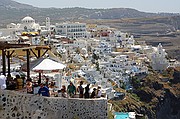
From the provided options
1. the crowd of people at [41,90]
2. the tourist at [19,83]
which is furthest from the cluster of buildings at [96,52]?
the tourist at [19,83]

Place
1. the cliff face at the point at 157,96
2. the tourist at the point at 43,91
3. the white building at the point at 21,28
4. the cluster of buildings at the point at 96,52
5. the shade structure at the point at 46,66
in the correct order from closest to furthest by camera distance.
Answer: the tourist at the point at 43,91 → the shade structure at the point at 46,66 → the cliff face at the point at 157,96 → the cluster of buildings at the point at 96,52 → the white building at the point at 21,28

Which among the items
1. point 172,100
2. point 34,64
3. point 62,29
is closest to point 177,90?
point 172,100

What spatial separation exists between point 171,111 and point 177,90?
12.7ft

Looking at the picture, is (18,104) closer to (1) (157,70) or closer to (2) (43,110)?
(2) (43,110)

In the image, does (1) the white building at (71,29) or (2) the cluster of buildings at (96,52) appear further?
(1) the white building at (71,29)

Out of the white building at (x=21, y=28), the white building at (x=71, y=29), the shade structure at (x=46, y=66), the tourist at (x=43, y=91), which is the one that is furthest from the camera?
the white building at (x=71, y=29)

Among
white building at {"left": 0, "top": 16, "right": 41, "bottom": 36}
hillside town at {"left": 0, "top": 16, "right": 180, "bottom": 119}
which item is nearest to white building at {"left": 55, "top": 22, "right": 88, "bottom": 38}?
hillside town at {"left": 0, "top": 16, "right": 180, "bottom": 119}

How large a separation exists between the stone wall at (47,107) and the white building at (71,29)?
81.6m

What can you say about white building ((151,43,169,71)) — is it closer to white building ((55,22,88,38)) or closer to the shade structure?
white building ((55,22,88,38))

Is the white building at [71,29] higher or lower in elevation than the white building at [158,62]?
higher

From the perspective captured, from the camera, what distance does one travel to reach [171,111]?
7250 centimetres

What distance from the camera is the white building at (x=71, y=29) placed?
315 ft

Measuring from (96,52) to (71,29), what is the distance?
15863mm

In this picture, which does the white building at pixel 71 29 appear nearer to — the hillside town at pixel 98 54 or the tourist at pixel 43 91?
the hillside town at pixel 98 54
